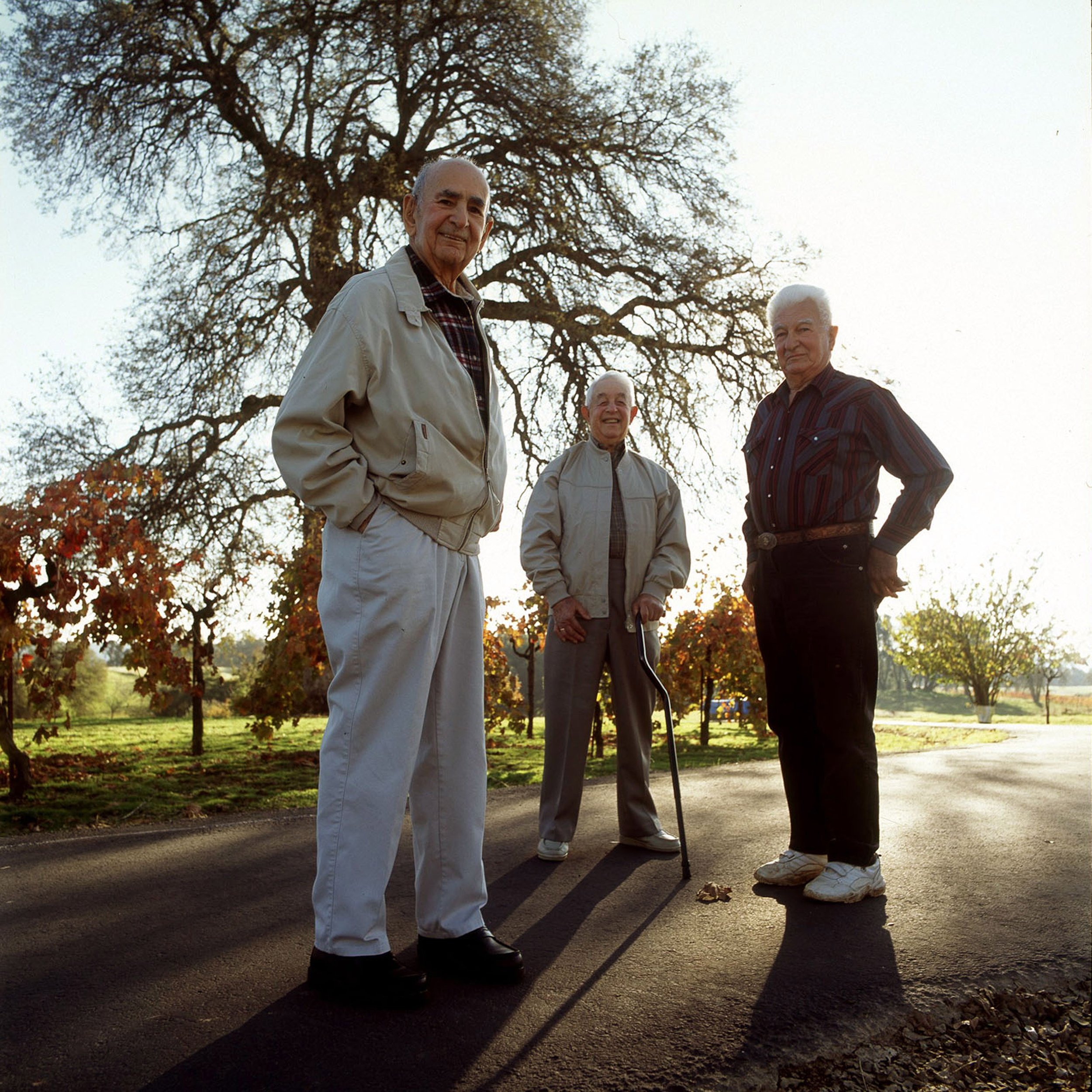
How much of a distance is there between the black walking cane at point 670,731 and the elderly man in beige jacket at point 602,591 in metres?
0.03

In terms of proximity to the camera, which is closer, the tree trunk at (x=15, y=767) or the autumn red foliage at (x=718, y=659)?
the tree trunk at (x=15, y=767)

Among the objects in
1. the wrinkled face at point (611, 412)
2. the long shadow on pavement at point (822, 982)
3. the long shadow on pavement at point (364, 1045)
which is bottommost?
the long shadow on pavement at point (822, 982)

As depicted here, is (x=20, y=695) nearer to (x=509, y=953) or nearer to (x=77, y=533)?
(x=77, y=533)

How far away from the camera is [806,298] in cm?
365

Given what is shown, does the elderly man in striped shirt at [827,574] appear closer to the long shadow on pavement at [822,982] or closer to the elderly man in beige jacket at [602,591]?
the long shadow on pavement at [822,982]

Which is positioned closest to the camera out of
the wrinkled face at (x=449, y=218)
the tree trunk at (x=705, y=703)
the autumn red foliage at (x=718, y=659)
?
the wrinkled face at (x=449, y=218)

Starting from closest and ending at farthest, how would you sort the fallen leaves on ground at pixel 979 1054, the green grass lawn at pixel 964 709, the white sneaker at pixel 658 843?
1. the fallen leaves on ground at pixel 979 1054
2. the white sneaker at pixel 658 843
3. the green grass lawn at pixel 964 709

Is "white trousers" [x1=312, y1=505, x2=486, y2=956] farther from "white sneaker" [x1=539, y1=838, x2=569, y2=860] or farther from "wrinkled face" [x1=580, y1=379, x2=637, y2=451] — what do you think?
"wrinkled face" [x1=580, y1=379, x2=637, y2=451]

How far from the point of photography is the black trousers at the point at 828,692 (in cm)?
342

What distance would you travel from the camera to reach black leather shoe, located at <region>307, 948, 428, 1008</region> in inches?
89.1

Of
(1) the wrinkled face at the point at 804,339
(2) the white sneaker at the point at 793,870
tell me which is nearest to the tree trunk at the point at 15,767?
(2) the white sneaker at the point at 793,870

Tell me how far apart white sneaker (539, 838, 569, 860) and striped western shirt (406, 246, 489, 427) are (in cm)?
207

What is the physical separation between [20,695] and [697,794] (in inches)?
569

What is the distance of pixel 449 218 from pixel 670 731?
2.37 meters
